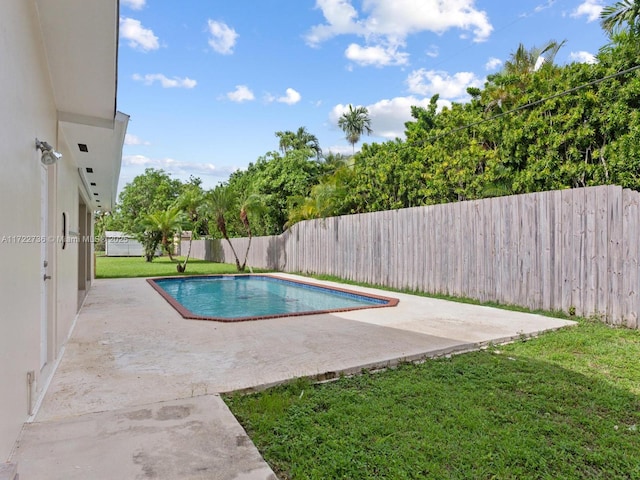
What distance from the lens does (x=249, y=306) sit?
1001cm

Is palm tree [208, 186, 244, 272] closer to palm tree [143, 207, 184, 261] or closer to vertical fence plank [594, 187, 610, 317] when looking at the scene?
palm tree [143, 207, 184, 261]

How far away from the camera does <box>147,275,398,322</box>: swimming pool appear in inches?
335

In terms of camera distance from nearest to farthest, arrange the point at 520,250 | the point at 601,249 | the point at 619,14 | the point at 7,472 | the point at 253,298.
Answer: the point at 7,472, the point at 601,249, the point at 520,250, the point at 619,14, the point at 253,298

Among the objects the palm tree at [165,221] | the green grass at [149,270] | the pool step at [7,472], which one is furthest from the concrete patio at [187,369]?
the palm tree at [165,221]

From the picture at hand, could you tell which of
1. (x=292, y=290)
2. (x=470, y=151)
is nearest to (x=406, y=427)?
(x=470, y=151)

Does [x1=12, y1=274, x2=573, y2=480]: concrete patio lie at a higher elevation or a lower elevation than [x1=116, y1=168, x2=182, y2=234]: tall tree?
lower

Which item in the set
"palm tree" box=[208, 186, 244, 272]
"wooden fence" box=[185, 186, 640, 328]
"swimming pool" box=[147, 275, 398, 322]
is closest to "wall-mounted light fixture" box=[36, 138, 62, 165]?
"swimming pool" box=[147, 275, 398, 322]

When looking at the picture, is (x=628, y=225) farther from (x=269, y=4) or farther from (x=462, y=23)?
(x=269, y=4)

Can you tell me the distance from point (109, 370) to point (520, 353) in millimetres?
4593

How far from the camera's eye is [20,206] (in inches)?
100

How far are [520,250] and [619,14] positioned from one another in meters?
6.56

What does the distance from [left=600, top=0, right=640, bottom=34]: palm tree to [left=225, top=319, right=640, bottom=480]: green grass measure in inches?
337

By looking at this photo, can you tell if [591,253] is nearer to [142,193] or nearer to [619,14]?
[619,14]

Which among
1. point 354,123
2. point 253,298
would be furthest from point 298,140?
point 253,298
